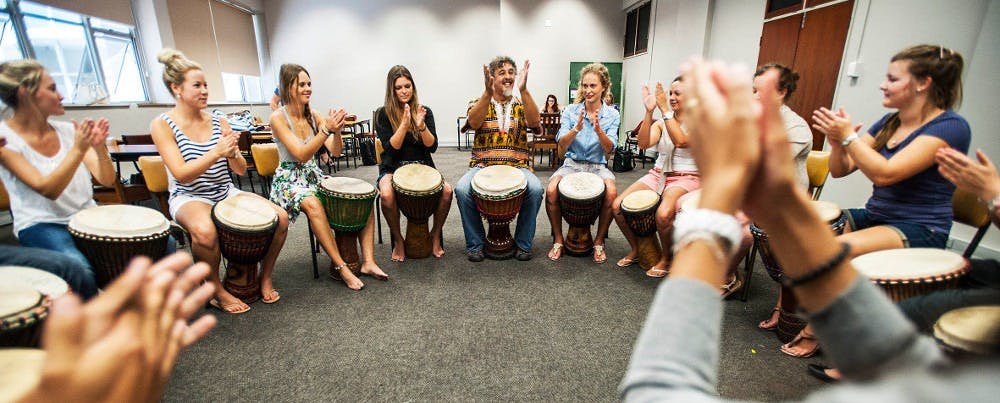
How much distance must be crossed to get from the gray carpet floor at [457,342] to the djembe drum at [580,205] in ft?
0.86

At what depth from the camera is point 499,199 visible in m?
2.73

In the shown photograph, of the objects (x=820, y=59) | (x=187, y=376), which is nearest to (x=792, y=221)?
(x=187, y=376)

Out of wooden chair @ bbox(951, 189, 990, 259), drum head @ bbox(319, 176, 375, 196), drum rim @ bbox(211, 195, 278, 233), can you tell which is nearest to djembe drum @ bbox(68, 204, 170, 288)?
drum rim @ bbox(211, 195, 278, 233)

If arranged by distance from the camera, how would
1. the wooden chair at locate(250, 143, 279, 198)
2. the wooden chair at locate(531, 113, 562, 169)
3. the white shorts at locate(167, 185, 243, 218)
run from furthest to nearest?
the wooden chair at locate(531, 113, 562, 169) < the wooden chair at locate(250, 143, 279, 198) < the white shorts at locate(167, 185, 243, 218)

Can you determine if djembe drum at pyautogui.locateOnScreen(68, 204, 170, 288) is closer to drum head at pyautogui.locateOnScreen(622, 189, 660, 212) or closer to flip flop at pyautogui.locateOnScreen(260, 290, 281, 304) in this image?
flip flop at pyautogui.locateOnScreen(260, 290, 281, 304)

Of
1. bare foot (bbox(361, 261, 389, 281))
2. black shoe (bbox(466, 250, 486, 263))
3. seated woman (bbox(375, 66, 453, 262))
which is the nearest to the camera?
bare foot (bbox(361, 261, 389, 281))

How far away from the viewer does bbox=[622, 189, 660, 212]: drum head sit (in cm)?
265

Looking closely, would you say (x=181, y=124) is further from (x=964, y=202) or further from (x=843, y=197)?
(x=843, y=197)

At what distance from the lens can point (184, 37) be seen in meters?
6.76

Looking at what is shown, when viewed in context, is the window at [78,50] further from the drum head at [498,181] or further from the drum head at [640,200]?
the drum head at [640,200]

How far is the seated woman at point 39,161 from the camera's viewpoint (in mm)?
1705

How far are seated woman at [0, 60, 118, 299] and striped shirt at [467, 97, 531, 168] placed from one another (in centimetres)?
212

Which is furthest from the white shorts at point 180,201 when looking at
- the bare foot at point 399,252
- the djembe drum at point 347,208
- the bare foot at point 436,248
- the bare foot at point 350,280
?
the bare foot at point 436,248

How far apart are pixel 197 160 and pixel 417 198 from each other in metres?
1.23
